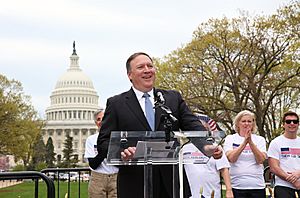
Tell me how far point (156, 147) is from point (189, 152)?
337 millimetres

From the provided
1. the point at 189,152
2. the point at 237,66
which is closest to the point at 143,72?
the point at 189,152

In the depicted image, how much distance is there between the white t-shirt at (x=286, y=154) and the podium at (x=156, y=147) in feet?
10.1

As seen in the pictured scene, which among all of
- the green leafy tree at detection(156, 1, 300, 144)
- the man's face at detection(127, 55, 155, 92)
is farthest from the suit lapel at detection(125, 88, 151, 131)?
the green leafy tree at detection(156, 1, 300, 144)

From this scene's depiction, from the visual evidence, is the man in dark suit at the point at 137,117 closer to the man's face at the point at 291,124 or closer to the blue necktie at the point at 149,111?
the blue necktie at the point at 149,111

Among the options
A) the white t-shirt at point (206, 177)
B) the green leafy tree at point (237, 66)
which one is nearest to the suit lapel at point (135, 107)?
the white t-shirt at point (206, 177)

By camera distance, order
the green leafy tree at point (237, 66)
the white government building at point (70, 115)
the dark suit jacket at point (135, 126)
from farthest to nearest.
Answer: the white government building at point (70, 115) → the green leafy tree at point (237, 66) → the dark suit jacket at point (135, 126)

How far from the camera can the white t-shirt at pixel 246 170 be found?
21.1ft

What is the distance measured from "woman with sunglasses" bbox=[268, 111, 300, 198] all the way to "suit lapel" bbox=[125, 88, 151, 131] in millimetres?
2931

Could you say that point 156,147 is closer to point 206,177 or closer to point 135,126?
point 135,126

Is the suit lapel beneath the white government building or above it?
beneath

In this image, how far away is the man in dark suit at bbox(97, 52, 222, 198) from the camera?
3.94 meters

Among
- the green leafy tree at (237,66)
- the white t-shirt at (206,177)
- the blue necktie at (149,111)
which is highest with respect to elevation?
the green leafy tree at (237,66)

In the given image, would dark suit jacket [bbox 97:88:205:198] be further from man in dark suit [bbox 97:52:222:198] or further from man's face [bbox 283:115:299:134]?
man's face [bbox 283:115:299:134]

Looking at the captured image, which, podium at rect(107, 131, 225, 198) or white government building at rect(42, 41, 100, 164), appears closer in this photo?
podium at rect(107, 131, 225, 198)
